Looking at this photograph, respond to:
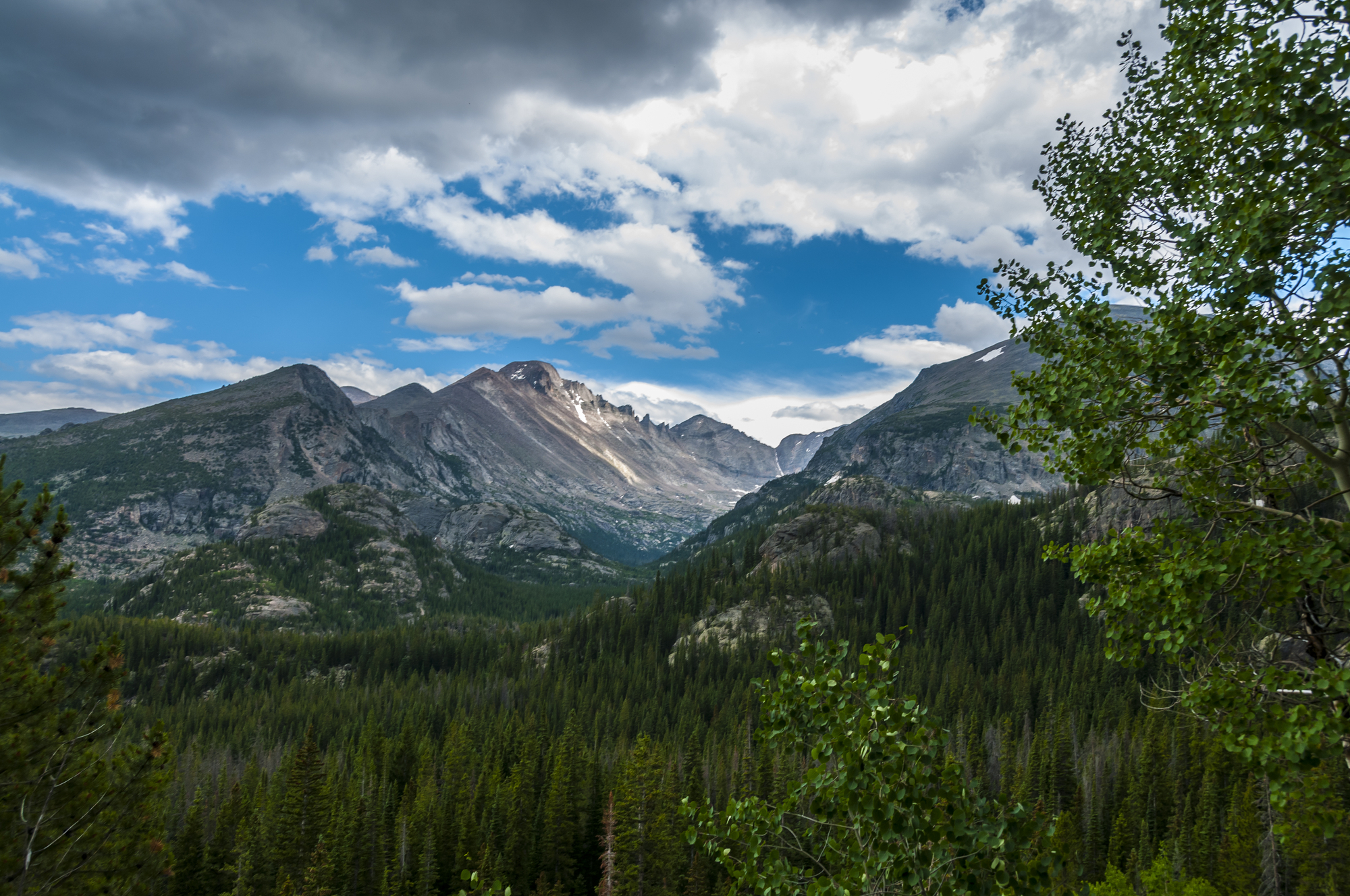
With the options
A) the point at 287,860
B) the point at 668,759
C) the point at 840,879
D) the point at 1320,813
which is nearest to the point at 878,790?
the point at 840,879

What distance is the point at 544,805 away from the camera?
6200 centimetres

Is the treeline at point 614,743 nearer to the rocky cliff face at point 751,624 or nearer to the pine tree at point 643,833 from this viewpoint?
the pine tree at point 643,833

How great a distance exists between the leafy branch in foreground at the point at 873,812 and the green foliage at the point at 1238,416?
3.22m

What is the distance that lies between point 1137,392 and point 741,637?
568ft

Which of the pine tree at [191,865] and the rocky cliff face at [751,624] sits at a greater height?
the pine tree at [191,865]

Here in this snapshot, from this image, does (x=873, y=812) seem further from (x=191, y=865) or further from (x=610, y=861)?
(x=191, y=865)

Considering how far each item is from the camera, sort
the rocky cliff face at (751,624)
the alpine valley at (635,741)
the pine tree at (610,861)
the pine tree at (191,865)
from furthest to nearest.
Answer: the rocky cliff face at (751,624)
the pine tree at (191,865)
the alpine valley at (635,741)
the pine tree at (610,861)

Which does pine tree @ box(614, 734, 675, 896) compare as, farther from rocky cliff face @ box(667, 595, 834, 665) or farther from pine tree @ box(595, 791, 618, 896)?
rocky cliff face @ box(667, 595, 834, 665)

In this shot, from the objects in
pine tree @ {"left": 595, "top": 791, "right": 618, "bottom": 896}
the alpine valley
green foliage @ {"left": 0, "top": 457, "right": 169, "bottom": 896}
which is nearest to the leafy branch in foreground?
the alpine valley

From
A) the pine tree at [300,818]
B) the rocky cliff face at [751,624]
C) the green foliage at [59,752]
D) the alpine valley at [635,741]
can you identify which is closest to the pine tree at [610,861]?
the alpine valley at [635,741]

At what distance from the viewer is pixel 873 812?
7492 millimetres

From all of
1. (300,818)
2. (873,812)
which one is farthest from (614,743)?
(873,812)

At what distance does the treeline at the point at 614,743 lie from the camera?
5184 centimetres

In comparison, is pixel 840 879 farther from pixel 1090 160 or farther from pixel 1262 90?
pixel 1090 160
